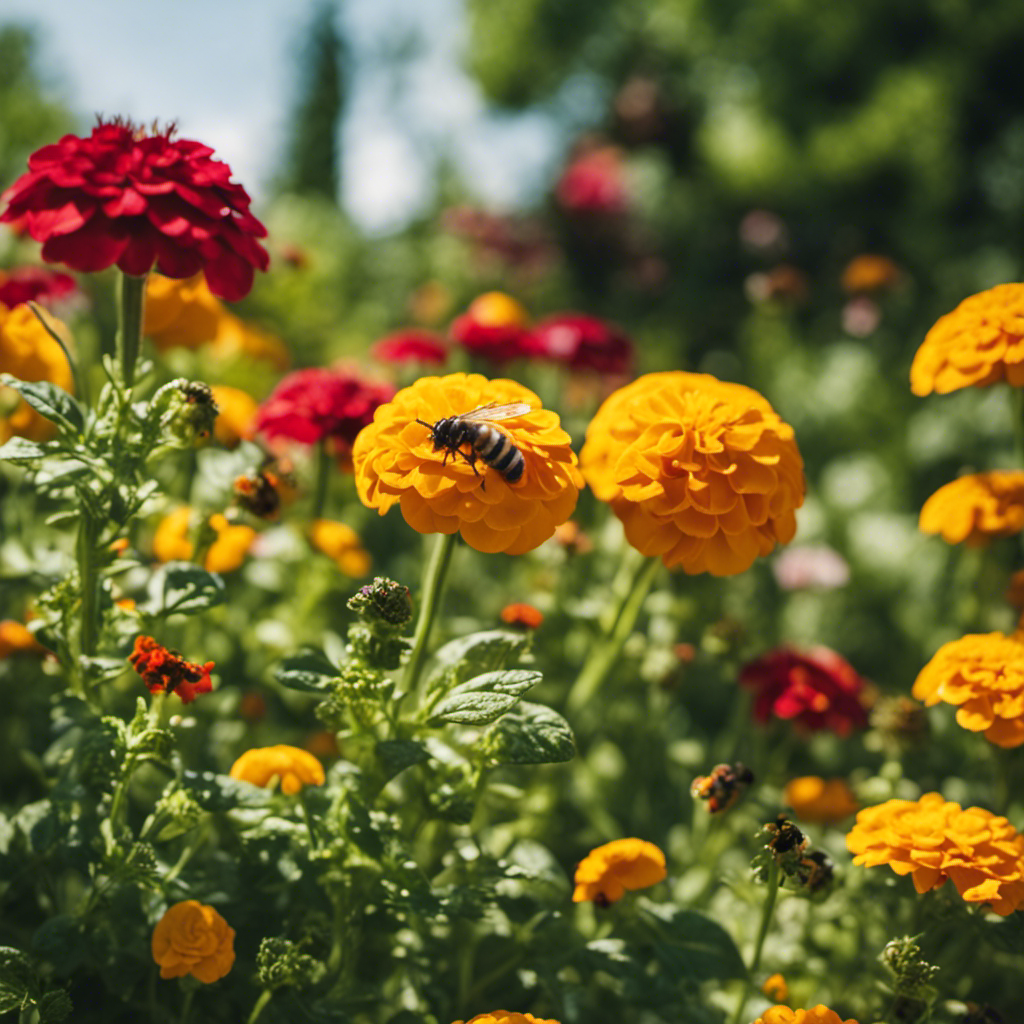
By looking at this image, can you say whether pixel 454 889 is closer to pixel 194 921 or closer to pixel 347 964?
pixel 347 964

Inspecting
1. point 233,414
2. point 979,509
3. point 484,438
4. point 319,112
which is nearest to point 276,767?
point 484,438

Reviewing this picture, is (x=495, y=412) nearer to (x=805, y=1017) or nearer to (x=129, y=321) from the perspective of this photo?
(x=129, y=321)

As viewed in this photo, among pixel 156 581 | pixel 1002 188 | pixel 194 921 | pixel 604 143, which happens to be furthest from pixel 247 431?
pixel 604 143

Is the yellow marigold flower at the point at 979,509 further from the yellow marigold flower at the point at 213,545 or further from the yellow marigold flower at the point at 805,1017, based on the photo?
the yellow marigold flower at the point at 213,545

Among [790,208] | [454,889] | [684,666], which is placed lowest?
[454,889]

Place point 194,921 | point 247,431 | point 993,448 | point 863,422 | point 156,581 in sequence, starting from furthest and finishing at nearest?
point 863,422, point 993,448, point 247,431, point 156,581, point 194,921

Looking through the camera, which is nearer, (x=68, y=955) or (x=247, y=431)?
(x=68, y=955)

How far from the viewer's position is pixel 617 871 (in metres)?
1.25

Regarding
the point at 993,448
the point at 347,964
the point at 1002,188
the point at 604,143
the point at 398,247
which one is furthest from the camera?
the point at 604,143

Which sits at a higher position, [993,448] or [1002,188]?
[1002,188]

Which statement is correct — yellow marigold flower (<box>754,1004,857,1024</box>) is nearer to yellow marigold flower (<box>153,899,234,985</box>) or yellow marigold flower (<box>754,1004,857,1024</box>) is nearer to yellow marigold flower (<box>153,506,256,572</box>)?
yellow marigold flower (<box>153,899,234,985</box>)

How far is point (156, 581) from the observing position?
134 centimetres

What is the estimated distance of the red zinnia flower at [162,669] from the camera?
110 centimetres

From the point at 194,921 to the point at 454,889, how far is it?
0.33m
